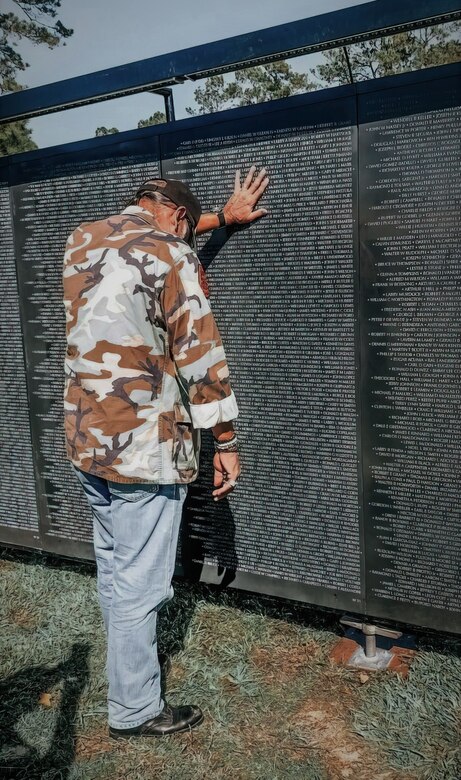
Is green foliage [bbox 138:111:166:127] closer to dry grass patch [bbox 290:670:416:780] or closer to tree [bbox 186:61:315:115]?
tree [bbox 186:61:315:115]

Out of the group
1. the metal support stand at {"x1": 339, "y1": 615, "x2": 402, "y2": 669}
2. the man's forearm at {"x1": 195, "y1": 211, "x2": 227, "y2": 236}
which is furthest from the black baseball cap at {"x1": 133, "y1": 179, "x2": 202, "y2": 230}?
the metal support stand at {"x1": 339, "y1": 615, "x2": 402, "y2": 669}

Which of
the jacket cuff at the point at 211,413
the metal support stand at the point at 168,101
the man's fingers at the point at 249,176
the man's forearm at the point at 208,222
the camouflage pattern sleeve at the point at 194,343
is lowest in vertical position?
the jacket cuff at the point at 211,413

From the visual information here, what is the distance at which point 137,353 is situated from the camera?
268 centimetres

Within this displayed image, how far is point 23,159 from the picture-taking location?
4043 millimetres

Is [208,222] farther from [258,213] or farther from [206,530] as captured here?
[206,530]

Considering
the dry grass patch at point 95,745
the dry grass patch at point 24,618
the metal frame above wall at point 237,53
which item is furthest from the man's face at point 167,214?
the dry grass patch at point 24,618

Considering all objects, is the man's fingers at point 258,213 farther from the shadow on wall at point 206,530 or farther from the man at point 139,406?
the shadow on wall at point 206,530

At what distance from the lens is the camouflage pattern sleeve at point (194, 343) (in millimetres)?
2645

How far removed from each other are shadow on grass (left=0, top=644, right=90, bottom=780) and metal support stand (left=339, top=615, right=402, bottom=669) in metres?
1.35

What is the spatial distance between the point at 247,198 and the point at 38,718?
102 inches

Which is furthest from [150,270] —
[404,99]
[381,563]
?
[381,563]

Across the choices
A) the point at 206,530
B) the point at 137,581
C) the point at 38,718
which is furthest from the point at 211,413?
the point at 38,718

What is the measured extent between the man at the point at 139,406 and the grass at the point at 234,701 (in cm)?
18

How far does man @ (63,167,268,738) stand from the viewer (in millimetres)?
2646
